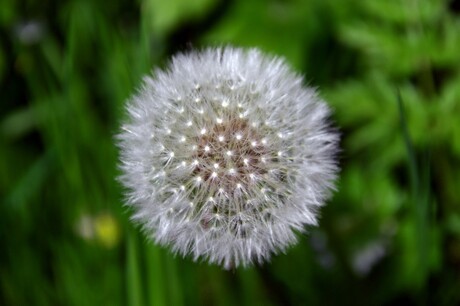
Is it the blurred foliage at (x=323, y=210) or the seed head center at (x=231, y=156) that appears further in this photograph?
the blurred foliage at (x=323, y=210)

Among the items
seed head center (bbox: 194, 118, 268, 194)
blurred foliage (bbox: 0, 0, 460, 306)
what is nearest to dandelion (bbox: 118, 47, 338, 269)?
seed head center (bbox: 194, 118, 268, 194)

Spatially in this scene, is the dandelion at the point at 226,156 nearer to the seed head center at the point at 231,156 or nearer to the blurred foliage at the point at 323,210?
the seed head center at the point at 231,156

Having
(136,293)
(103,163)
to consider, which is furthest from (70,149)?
(136,293)

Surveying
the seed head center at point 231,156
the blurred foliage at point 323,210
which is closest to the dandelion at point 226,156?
the seed head center at point 231,156

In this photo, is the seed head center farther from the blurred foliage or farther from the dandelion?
the blurred foliage

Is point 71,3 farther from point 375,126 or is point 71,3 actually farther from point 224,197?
point 224,197

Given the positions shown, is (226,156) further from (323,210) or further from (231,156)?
(323,210)
